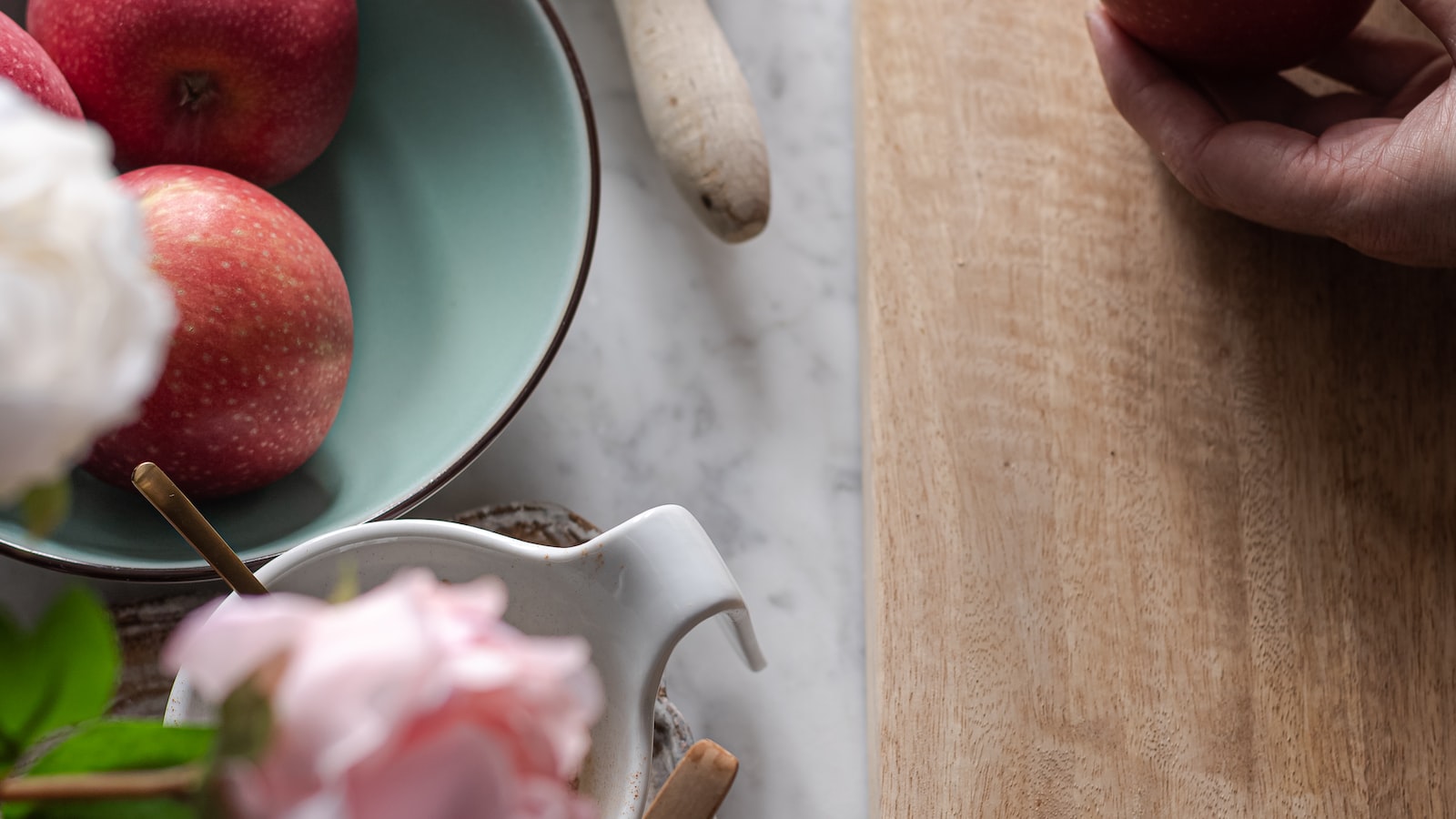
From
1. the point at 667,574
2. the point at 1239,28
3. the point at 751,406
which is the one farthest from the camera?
the point at 751,406

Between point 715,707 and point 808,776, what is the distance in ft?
0.22

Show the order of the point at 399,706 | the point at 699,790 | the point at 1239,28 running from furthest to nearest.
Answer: the point at 1239,28, the point at 699,790, the point at 399,706

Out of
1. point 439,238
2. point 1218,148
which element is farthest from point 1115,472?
point 439,238

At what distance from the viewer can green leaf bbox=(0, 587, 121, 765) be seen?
0.70 feet

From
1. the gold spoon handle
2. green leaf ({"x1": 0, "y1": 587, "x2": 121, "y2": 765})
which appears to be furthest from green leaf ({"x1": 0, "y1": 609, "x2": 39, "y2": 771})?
the gold spoon handle

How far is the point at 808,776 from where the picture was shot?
2.06ft

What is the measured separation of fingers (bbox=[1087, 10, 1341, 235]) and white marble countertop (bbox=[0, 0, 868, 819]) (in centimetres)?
18

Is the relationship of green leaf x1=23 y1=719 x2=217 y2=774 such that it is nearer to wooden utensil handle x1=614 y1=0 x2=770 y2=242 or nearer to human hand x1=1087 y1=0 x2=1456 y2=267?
wooden utensil handle x1=614 y1=0 x2=770 y2=242

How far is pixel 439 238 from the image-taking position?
641 mm

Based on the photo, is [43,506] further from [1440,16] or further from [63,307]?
[1440,16]

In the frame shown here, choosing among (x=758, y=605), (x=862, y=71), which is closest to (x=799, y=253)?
(x=862, y=71)

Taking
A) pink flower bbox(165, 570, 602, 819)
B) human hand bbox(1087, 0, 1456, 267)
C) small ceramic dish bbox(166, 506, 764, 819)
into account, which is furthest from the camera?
human hand bbox(1087, 0, 1456, 267)

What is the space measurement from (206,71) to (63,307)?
0.44m

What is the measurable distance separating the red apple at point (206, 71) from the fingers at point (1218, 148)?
43 centimetres
